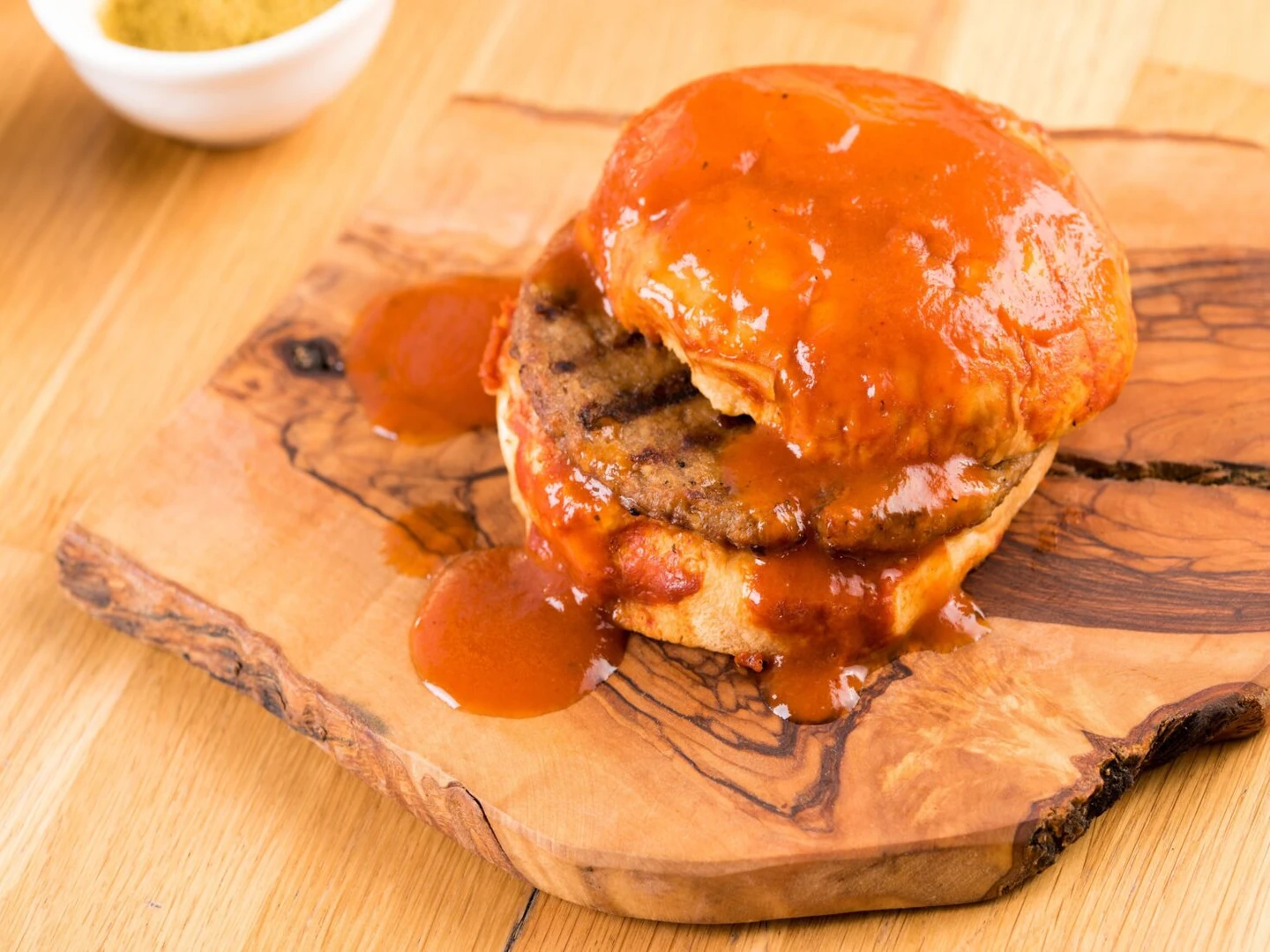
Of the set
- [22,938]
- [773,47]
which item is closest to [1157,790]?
[22,938]

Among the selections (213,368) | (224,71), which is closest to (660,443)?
(213,368)

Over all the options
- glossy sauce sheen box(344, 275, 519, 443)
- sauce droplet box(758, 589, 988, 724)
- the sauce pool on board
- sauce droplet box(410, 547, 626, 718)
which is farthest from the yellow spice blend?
sauce droplet box(758, 589, 988, 724)

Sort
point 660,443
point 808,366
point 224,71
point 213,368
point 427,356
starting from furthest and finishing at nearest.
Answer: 1. point 213,368
2. point 224,71
3. point 427,356
4. point 660,443
5. point 808,366

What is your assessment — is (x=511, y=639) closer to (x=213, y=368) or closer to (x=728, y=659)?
(x=728, y=659)

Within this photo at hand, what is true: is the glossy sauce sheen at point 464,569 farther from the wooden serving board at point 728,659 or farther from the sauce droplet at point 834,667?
the sauce droplet at point 834,667

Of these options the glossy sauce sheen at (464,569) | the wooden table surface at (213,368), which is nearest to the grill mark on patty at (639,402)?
the glossy sauce sheen at (464,569)

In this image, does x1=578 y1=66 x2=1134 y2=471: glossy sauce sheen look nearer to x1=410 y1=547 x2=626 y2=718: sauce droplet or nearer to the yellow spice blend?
x1=410 y1=547 x2=626 y2=718: sauce droplet

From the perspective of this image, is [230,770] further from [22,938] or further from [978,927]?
[978,927]

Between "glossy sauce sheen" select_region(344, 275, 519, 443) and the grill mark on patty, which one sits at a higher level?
the grill mark on patty

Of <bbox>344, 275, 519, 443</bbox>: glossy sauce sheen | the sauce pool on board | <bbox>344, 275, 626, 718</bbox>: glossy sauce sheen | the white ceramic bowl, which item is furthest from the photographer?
the white ceramic bowl
